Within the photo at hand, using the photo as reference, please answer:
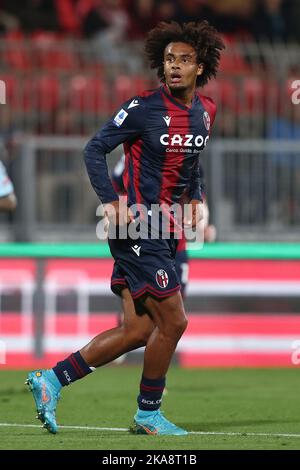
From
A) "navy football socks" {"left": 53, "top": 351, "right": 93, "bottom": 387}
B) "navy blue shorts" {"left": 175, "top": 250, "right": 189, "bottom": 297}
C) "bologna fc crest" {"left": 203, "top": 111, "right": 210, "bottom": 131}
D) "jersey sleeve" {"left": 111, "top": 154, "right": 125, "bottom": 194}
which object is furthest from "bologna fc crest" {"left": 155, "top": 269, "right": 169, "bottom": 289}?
"jersey sleeve" {"left": 111, "top": 154, "right": 125, "bottom": 194}

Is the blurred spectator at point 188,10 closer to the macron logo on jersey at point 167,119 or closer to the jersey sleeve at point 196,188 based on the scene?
the jersey sleeve at point 196,188

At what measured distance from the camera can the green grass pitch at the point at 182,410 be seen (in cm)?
699

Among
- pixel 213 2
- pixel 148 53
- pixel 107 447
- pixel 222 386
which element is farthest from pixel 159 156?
pixel 213 2

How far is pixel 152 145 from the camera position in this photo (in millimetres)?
7441

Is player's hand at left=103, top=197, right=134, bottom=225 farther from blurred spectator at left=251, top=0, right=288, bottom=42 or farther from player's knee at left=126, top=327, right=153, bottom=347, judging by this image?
blurred spectator at left=251, top=0, right=288, bottom=42

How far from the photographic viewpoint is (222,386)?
11062 mm

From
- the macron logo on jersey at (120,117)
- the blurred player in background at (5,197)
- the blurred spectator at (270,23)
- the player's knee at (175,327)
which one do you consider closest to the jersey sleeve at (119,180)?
the blurred player in background at (5,197)

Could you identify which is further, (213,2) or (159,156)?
(213,2)

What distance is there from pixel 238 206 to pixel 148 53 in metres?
6.17

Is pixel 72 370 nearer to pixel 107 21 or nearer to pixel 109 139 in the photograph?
pixel 109 139

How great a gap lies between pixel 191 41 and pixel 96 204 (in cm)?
617

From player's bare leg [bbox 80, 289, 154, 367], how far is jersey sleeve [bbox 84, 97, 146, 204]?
697 mm

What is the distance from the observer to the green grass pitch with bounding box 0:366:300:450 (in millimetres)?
6988

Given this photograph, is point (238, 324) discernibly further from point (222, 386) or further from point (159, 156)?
point (159, 156)
